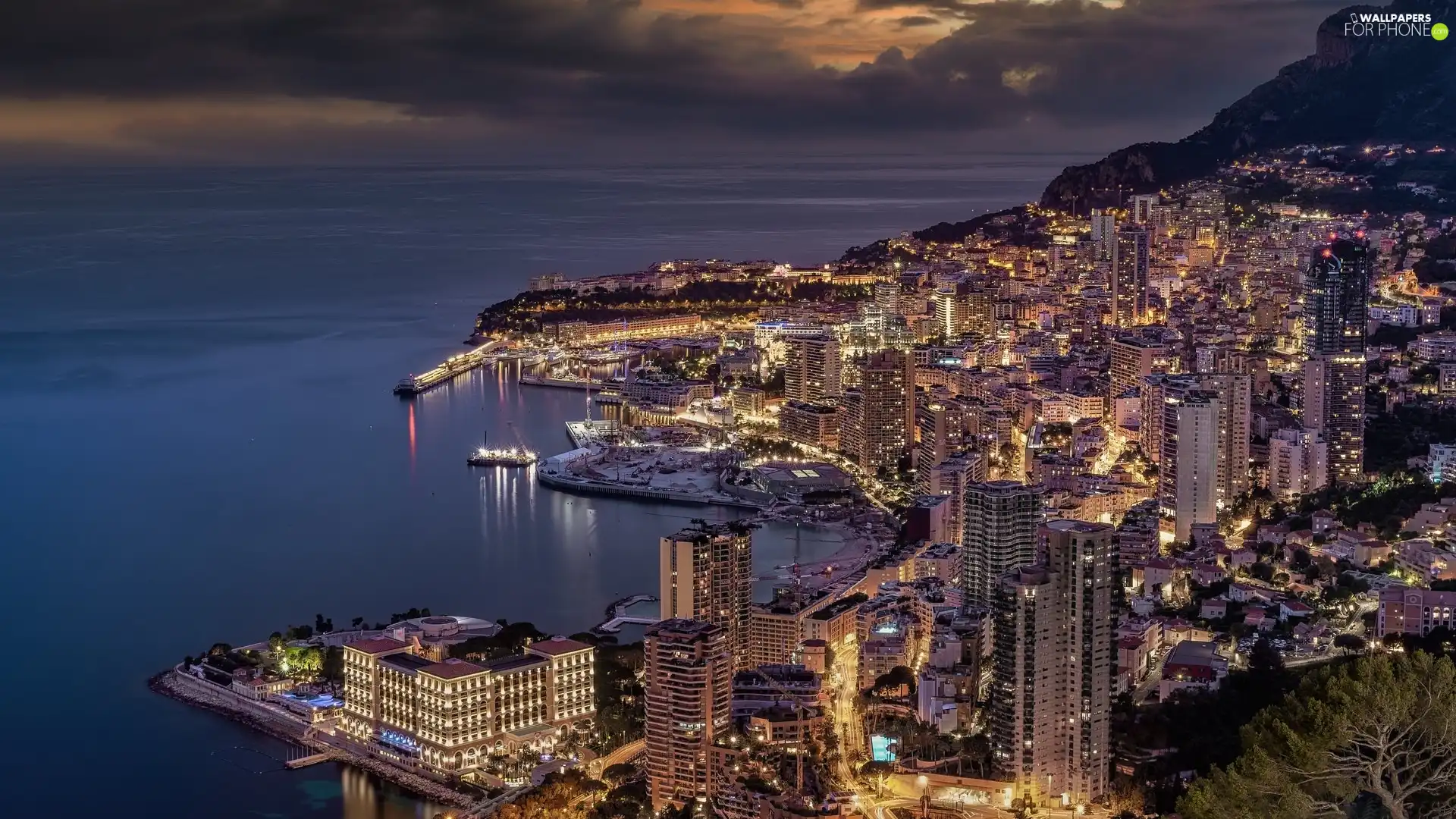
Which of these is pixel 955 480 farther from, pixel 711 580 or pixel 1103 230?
pixel 1103 230

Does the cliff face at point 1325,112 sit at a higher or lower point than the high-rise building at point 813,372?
higher

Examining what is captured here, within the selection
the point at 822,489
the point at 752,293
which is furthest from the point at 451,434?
the point at 752,293

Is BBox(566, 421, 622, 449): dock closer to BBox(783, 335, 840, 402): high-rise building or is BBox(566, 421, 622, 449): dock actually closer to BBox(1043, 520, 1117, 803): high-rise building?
BBox(783, 335, 840, 402): high-rise building

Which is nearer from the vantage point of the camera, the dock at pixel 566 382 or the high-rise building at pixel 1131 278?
the high-rise building at pixel 1131 278

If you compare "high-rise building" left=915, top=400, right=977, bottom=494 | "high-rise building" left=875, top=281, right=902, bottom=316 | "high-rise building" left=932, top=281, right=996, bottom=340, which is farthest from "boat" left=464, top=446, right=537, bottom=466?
"high-rise building" left=875, top=281, right=902, bottom=316

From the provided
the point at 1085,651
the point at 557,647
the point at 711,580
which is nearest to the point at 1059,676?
the point at 1085,651

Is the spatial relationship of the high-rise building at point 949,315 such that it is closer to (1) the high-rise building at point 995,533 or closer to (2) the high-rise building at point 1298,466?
(2) the high-rise building at point 1298,466

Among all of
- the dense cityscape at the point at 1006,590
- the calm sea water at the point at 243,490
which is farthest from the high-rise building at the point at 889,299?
the calm sea water at the point at 243,490
